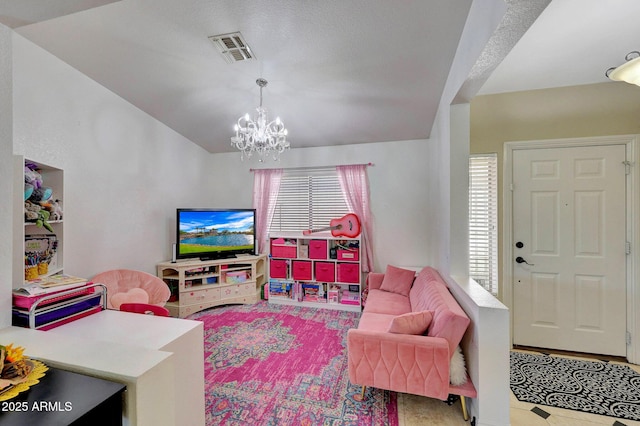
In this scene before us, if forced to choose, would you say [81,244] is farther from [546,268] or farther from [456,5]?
[546,268]

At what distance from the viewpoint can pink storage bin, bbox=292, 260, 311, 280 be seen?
3564 millimetres

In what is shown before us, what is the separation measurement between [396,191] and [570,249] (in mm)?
1896

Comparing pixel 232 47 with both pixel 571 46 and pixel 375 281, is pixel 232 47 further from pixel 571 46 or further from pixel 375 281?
pixel 375 281

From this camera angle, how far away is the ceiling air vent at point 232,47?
1.90m

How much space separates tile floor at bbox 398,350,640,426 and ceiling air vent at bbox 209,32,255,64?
2922mm

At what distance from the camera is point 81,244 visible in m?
2.36

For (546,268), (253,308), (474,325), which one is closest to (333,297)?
(253,308)

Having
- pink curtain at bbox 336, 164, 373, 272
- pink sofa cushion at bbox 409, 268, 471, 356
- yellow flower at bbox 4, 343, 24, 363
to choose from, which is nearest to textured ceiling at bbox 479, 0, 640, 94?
pink curtain at bbox 336, 164, 373, 272

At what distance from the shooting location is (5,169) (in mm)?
1056

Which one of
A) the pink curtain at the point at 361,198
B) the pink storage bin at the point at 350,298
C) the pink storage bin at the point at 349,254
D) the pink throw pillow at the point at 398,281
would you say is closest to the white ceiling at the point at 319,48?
the pink curtain at the point at 361,198

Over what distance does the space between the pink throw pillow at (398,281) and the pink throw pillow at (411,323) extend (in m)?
1.23

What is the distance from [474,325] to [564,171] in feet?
6.61

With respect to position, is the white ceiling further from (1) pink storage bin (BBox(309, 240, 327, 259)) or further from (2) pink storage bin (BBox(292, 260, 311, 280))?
(2) pink storage bin (BBox(292, 260, 311, 280))

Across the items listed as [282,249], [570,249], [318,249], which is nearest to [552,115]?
[570,249]
